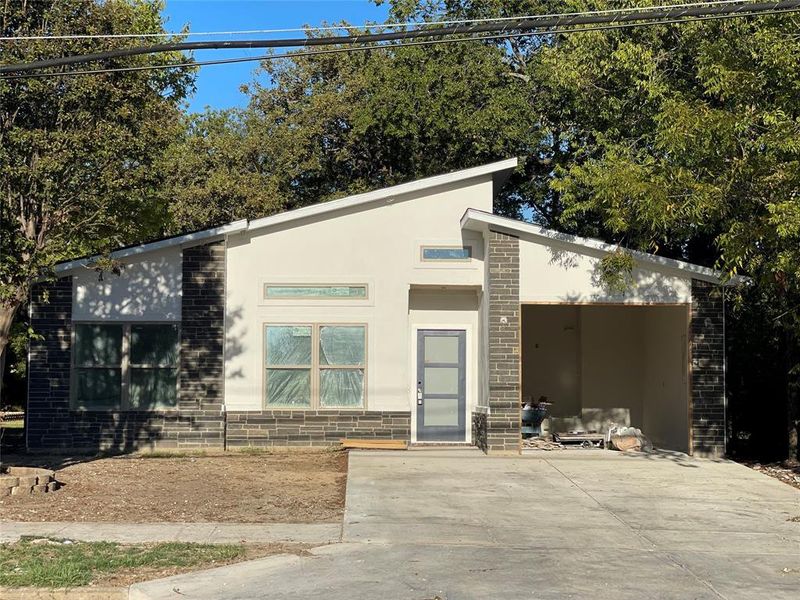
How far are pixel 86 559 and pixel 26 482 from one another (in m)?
4.20

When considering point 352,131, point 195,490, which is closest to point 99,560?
point 195,490

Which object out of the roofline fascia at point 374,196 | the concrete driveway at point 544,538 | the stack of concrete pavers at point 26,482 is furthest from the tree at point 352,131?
the stack of concrete pavers at point 26,482

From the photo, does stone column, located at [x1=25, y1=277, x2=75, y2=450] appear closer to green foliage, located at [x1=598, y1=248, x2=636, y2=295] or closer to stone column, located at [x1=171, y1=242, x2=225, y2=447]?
stone column, located at [x1=171, y1=242, x2=225, y2=447]

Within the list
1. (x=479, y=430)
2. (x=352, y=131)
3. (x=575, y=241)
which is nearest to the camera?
(x=575, y=241)

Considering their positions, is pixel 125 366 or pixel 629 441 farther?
pixel 629 441

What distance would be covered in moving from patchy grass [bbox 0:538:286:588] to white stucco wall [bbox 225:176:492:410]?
8278 millimetres

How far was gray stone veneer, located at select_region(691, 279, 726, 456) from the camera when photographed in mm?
17078

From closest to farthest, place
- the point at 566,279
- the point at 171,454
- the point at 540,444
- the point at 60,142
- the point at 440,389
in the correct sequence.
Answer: the point at 60,142 → the point at 171,454 → the point at 566,279 → the point at 440,389 → the point at 540,444

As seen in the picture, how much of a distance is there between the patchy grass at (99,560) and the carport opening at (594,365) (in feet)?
37.3

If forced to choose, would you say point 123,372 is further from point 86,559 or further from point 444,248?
point 86,559

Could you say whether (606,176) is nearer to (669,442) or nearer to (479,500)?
(479,500)

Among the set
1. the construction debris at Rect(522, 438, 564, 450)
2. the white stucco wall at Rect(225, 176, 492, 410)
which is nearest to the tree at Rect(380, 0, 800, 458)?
the white stucco wall at Rect(225, 176, 492, 410)

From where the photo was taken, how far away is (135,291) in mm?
17547

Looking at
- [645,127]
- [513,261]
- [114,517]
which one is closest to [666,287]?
[513,261]
